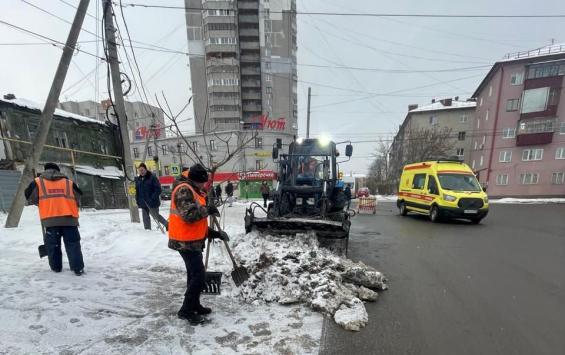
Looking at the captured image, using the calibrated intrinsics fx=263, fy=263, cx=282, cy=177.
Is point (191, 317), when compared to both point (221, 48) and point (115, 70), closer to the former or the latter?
A: point (115, 70)

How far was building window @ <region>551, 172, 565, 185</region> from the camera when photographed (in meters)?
25.8

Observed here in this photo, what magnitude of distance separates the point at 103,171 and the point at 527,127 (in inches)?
1480

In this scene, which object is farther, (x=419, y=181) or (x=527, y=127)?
(x=527, y=127)

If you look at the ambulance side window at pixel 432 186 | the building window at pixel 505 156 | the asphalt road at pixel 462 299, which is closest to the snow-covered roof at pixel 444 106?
the building window at pixel 505 156

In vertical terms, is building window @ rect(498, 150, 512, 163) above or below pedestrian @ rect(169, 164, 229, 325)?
above

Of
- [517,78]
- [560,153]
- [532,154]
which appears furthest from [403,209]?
[517,78]

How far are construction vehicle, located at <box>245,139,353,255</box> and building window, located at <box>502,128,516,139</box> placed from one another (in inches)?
1199

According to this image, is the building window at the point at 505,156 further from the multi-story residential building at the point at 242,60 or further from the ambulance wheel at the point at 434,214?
the multi-story residential building at the point at 242,60

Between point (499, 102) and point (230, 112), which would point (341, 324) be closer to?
point (499, 102)

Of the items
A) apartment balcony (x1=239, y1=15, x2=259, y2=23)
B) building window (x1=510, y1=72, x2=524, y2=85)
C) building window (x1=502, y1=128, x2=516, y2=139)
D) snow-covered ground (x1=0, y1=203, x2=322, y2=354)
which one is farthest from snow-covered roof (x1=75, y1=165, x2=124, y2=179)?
apartment balcony (x1=239, y1=15, x2=259, y2=23)

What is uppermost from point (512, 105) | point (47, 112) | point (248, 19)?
point (248, 19)

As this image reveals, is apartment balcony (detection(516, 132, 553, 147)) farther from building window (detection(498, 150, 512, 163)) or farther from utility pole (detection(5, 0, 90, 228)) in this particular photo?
utility pole (detection(5, 0, 90, 228))

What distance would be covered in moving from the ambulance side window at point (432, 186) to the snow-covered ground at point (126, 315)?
8731 millimetres

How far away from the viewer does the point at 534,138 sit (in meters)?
26.5
